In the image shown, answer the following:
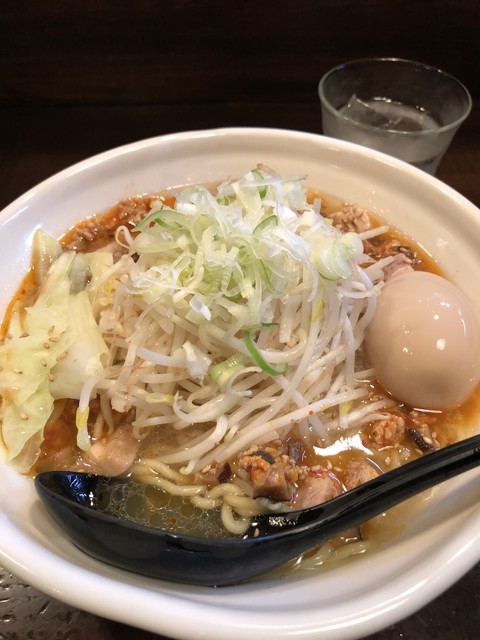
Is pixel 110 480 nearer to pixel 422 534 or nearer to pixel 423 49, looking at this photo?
pixel 422 534

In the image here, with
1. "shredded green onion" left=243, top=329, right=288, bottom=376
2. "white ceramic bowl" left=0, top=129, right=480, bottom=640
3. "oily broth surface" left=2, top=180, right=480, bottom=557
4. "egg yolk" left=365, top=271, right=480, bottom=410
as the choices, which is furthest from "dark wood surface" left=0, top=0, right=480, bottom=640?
"shredded green onion" left=243, top=329, right=288, bottom=376

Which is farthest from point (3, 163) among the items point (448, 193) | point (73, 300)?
point (448, 193)

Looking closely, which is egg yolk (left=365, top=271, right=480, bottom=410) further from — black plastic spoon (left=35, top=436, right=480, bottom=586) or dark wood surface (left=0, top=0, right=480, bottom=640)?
dark wood surface (left=0, top=0, right=480, bottom=640)

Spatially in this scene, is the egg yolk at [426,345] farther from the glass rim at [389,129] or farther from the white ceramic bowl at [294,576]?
the glass rim at [389,129]

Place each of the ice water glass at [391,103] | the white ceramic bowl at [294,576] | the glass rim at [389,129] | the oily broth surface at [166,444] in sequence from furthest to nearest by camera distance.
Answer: the ice water glass at [391,103] < the glass rim at [389,129] < the oily broth surface at [166,444] < the white ceramic bowl at [294,576]

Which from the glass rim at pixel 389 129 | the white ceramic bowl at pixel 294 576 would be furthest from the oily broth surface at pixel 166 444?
the glass rim at pixel 389 129

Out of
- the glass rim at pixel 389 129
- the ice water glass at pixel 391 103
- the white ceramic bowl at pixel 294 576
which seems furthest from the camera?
the ice water glass at pixel 391 103
